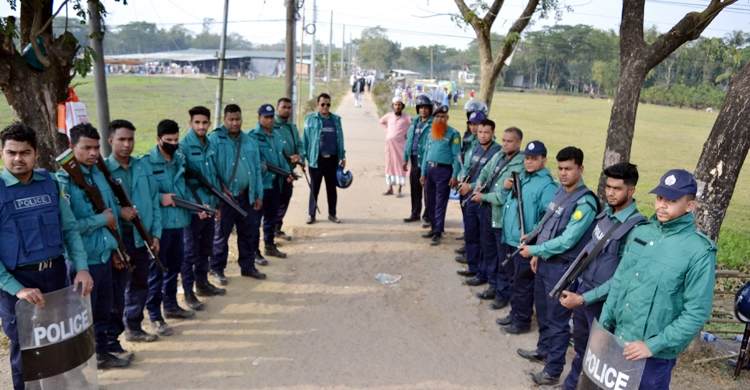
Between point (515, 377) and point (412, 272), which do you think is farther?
point (412, 272)

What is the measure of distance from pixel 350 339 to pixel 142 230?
6.50ft

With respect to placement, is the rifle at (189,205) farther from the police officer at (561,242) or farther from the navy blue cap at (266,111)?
the police officer at (561,242)

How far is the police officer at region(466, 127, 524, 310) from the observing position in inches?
212

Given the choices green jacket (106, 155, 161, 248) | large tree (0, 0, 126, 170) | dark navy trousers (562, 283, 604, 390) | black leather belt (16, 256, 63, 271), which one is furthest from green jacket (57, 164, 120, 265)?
dark navy trousers (562, 283, 604, 390)

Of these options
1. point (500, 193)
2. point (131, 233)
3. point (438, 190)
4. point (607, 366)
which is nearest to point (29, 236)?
point (131, 233)

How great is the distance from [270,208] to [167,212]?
2193mm

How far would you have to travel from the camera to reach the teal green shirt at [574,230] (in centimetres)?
390

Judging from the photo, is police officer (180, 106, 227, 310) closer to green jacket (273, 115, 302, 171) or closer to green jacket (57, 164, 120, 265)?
green jacket (57, 164, 120, 265)

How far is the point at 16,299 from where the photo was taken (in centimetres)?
336

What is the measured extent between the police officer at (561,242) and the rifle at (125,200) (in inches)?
116

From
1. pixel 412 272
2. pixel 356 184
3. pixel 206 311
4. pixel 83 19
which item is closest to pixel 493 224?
pixel 412 272

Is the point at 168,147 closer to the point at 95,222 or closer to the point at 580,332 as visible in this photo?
the point at 95,222

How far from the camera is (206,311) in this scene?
5301 millimetres

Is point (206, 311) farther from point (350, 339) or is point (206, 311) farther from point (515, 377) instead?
point (515, 377)
